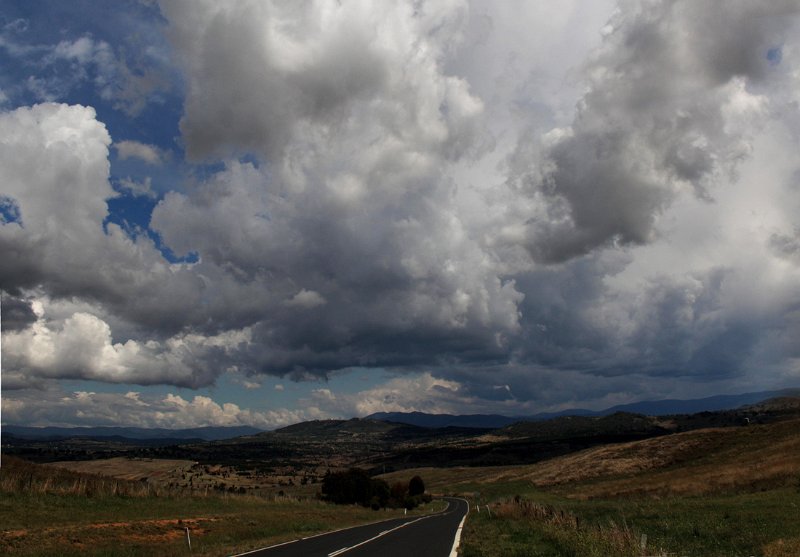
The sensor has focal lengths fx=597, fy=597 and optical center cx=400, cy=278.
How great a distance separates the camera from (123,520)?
→ 3231cm

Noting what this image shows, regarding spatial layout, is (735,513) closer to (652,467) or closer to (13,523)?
(13,523)

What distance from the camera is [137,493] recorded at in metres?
46.1

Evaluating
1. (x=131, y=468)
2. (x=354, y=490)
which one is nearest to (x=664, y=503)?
(x=354, y=490)

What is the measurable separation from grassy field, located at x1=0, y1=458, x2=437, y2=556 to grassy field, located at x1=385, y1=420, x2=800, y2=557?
1186cm

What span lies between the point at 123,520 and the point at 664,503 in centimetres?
3893

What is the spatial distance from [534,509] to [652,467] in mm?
64636

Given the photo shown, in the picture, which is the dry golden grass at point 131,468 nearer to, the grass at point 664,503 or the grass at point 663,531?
the grass at point 664,503

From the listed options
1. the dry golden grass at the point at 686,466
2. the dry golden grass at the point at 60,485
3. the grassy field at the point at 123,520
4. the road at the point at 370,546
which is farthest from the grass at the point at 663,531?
the dry golden grass at the point at 60,485

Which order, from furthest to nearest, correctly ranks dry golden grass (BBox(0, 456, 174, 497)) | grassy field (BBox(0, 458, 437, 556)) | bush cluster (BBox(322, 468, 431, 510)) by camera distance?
bush cluster (BBox(322, 468, 431, 510))
dry golden grass (BBox(0, 456, 174, 497))
grassy field (BBox(0, 458, 437, 556))

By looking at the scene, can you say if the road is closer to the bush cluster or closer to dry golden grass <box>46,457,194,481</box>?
the bush cluster

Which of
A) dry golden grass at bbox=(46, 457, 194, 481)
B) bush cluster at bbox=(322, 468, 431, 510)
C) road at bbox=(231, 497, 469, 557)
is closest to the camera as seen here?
road at bbox=(231, 497, 469, 557)

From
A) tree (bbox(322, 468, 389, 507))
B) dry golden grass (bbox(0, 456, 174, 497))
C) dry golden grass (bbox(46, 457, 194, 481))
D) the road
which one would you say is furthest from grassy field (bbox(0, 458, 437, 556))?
dry golden grass (bbox(46, 457, 194, 481))

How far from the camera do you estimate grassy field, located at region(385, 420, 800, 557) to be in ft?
74.7

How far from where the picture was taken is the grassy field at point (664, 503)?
22766 millimetres
